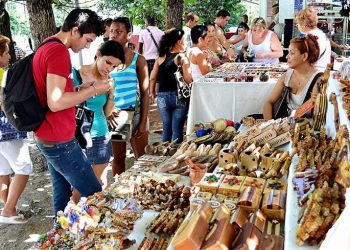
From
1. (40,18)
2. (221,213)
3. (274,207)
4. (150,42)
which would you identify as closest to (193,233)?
(221,213)

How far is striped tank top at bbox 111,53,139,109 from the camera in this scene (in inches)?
147

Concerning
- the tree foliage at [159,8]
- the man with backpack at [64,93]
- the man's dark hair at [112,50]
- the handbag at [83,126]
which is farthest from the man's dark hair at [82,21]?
the tree foliage at [159,8]

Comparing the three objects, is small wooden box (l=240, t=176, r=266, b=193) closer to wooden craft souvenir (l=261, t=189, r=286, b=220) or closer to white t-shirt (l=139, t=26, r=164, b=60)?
wooden craft souvenir (l=261, t=189, r=286, b=220)

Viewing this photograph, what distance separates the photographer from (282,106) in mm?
3936

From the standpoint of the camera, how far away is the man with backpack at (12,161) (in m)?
3.63

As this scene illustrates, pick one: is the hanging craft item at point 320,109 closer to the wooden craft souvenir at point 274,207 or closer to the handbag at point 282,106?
the wooden craft souvenir at point 274,207

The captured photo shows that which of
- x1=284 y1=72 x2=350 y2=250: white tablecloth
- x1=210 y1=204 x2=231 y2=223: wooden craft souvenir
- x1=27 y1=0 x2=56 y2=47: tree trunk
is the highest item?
x1=27 y1=0 x2=56 y2=47: tree trunk

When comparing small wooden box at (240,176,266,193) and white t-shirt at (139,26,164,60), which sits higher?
white t-shirt at (139,26,164,60)

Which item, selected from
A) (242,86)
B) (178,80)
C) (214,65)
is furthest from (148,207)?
(214,65)

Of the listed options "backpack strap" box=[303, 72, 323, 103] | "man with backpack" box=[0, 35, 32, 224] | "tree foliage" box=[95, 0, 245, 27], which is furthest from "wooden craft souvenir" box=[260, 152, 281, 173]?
"tree foliage" box=[95, 0, 245, 27]

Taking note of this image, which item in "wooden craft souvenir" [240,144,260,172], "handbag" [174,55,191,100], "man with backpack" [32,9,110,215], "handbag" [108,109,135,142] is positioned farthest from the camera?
"handbag" [174,55,191,100]

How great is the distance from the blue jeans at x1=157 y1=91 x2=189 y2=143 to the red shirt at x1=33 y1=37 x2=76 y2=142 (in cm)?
203

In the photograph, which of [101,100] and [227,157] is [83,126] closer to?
[101,100]

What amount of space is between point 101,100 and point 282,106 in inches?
70.1
